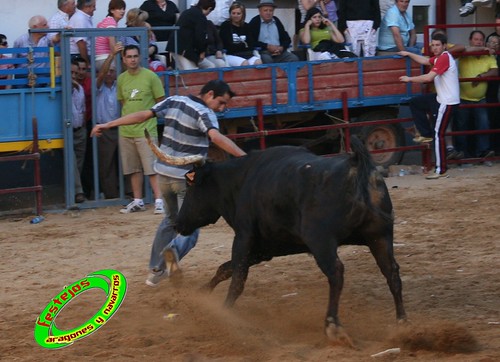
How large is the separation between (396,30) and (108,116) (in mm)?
4473

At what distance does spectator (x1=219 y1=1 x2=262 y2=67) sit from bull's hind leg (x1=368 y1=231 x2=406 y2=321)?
6948 mm

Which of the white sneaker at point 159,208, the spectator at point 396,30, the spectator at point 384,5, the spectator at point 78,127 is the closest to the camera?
the white sneaker at point 159,208

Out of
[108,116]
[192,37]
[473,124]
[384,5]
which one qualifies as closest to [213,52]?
[192,37]

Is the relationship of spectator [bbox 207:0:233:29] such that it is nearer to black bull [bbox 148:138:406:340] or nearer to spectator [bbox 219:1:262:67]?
spectator [bbox 219:1:262:67]

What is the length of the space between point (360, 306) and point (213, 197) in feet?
4.49

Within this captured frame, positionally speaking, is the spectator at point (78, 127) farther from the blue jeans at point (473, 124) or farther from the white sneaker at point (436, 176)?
the blue jeans at point (473, 124)

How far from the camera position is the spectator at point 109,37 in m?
12.4

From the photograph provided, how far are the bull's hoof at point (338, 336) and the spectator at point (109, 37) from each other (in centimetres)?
657

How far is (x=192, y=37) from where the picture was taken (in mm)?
12859

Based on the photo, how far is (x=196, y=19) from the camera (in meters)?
12.8

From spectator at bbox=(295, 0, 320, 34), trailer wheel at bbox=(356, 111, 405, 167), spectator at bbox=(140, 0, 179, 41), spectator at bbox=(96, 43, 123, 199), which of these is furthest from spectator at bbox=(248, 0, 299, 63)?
spectator at bbox=(96, 43, 123, 199)

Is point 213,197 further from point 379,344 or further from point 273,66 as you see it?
point 273,66
